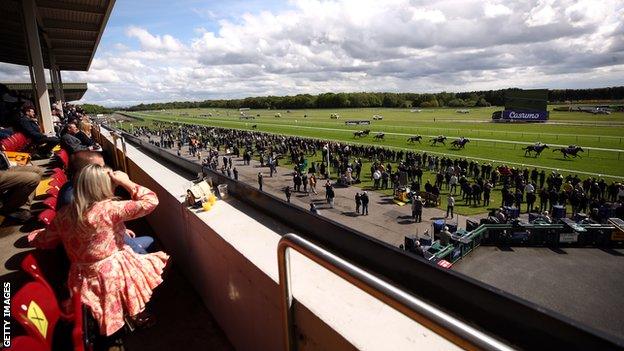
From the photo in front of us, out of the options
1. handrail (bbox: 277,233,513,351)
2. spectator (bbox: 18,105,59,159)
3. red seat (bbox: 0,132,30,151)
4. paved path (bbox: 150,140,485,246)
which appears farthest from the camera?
paved path (bbox: 150,140,485,246)

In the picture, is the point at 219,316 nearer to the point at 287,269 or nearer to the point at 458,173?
the point at 287,269

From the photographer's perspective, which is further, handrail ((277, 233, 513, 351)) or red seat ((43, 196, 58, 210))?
red seat ((43, 196, 58, 210))

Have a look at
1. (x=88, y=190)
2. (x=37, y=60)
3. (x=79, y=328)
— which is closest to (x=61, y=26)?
(x=37, y=60)

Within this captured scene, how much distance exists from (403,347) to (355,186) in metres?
23.0

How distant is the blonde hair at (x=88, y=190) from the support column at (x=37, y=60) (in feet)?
50.5

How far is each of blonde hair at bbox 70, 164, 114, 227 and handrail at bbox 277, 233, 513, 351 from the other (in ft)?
5.67

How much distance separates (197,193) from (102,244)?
37.4 inches

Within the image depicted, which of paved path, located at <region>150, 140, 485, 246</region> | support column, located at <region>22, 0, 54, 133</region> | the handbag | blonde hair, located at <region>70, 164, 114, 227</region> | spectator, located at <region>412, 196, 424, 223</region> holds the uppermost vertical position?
support column, located at <region>22, 0, 54, 133</region>

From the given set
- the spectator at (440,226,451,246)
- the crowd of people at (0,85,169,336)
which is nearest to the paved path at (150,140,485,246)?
the spectator at (440,226,451,246)

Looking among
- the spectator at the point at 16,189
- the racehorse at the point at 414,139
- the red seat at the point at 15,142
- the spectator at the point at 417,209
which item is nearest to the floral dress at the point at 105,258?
the spectator at the point at 16,189

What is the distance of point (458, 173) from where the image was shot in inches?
918

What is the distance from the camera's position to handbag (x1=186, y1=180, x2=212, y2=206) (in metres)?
3.48

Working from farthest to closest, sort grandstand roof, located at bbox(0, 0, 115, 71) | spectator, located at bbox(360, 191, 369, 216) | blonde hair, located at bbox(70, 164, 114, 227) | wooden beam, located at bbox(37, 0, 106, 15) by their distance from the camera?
spectator, located at bbox(360, 191, 369, 216) < grandstand roof, located at bbox(0, 0, 115, 71) < wooden beam, located at bbox(37, 0, 106, 15) < blonde hair, located at bbox(70, 164, 114, 227)

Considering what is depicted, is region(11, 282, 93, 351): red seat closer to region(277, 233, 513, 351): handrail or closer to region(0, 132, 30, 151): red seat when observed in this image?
region(277, 233, 513, 351): handrail
